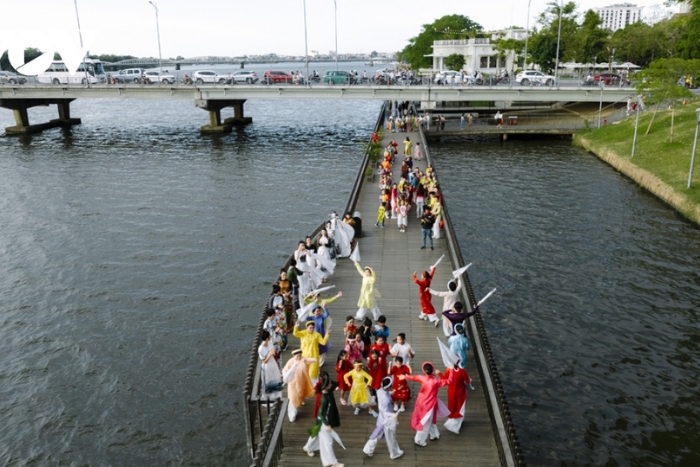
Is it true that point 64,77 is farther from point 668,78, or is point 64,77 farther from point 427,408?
point 427,408

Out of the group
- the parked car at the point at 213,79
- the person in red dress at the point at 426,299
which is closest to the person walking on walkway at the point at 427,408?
the person in red dress at the point at 426,299

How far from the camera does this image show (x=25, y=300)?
68.0ft

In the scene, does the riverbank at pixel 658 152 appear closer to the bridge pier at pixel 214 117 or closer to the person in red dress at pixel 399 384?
the person in red dress at pixel 399 384

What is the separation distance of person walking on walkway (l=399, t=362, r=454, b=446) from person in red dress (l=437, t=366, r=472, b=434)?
0.08 meters

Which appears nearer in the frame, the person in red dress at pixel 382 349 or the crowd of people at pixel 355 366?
the crowd of people at pixel 355 366

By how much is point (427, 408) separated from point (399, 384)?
1.01 meters

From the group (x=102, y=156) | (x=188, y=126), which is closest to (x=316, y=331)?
(x=102, y=156)

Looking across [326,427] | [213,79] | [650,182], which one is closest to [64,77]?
[213,79]

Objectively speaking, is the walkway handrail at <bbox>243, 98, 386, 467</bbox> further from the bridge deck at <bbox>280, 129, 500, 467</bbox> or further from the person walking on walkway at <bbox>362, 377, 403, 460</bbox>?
the person walking on walkway at <bbox>362, 377, 403, 460</bbox>

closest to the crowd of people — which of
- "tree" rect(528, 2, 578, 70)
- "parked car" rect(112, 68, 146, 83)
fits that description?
"parked car" rect(112, 68, 146, 83)

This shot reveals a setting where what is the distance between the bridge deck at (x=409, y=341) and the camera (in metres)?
9.82

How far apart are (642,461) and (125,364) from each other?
13060 mm

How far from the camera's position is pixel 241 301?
20.2 meters

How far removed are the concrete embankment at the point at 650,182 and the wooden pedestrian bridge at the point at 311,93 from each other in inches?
235
